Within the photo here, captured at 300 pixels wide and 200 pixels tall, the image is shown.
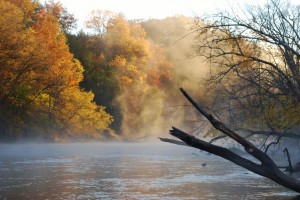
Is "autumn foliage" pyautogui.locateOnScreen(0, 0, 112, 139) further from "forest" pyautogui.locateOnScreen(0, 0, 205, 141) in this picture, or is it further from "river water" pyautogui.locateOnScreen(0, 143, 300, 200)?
"river water" pyautogui.locateOnScreen(0, 143, 300, 200)

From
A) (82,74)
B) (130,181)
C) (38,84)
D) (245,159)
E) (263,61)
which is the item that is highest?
(82,74)

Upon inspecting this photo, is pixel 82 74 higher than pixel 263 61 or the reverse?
higher

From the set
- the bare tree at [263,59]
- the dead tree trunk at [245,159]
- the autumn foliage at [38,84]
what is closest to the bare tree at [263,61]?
the bare tree at [263,59]

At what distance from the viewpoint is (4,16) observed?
42031 mm

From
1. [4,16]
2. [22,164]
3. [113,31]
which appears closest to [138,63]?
[113,31]

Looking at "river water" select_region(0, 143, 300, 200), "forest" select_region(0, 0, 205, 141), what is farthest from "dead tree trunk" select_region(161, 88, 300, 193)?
"forest" select_region(0, 0, 205, 141)

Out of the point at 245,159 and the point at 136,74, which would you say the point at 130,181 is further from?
the point at 136,74

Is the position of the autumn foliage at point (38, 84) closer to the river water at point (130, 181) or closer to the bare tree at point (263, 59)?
the river water at point (130, 181)

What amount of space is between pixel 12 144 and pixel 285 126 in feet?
93.9

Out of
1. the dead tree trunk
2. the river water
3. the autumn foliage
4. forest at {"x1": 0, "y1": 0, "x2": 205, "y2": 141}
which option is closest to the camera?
the dead tree trunk

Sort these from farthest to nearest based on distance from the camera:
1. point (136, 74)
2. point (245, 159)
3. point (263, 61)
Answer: point (136, 74) < point (263, 61) < point (245, 159)

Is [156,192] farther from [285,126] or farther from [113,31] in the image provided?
[113,31]

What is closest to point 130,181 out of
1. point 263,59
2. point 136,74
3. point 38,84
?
point 263,59

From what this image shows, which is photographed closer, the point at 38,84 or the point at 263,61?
the point at 263,61
